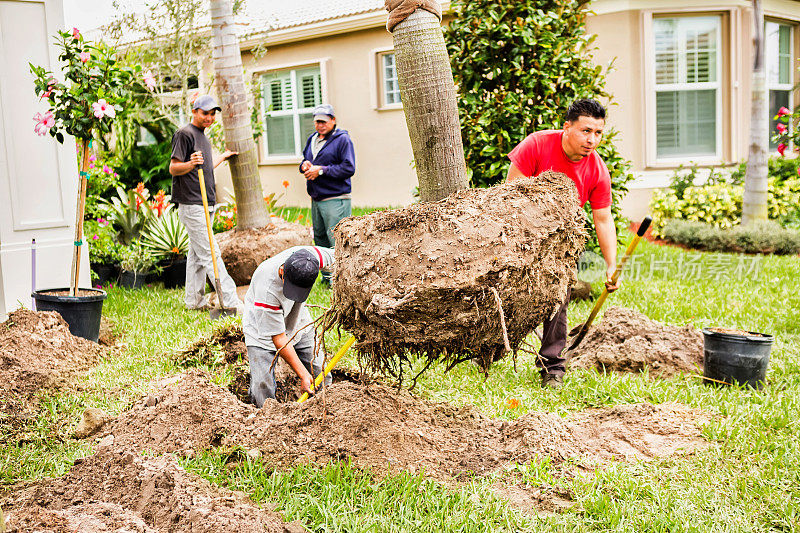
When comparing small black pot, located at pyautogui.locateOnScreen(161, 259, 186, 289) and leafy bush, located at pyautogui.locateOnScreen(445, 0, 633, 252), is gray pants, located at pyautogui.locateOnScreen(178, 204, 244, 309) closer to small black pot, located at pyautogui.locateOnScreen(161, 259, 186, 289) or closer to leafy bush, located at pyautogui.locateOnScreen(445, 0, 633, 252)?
small black pot, located at pyautogui.locateOnScreen(161, 259, 186, 289)

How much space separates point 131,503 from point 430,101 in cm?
237

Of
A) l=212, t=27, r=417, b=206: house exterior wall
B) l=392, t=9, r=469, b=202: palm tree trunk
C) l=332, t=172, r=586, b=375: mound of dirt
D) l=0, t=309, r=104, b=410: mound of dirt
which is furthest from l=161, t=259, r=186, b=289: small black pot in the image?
l=212, t=27, r=417, b=206: house exterior wall

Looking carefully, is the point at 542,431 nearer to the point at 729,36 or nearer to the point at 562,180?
the point at 562,180

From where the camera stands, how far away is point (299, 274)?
396 centimetres

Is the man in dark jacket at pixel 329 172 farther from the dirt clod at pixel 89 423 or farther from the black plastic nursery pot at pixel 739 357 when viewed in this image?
the black plastic nursery pot at pixel 739 357

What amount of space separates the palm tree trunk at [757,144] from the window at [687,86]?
148 cm

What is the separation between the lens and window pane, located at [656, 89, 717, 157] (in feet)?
39.4

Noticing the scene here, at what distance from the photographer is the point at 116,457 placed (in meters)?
3.53

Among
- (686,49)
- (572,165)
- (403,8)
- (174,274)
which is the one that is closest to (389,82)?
(686,49)

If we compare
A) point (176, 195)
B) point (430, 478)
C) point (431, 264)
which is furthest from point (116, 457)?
point (176, 195)

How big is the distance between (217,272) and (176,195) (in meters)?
0.99

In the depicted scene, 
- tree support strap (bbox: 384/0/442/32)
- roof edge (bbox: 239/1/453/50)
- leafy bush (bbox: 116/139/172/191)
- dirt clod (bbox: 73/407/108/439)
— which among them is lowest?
dirt clod (bbox: 73/407/108/439)

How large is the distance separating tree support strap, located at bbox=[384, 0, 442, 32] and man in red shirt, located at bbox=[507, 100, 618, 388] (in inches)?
42.8

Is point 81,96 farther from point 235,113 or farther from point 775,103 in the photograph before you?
point 775,103
